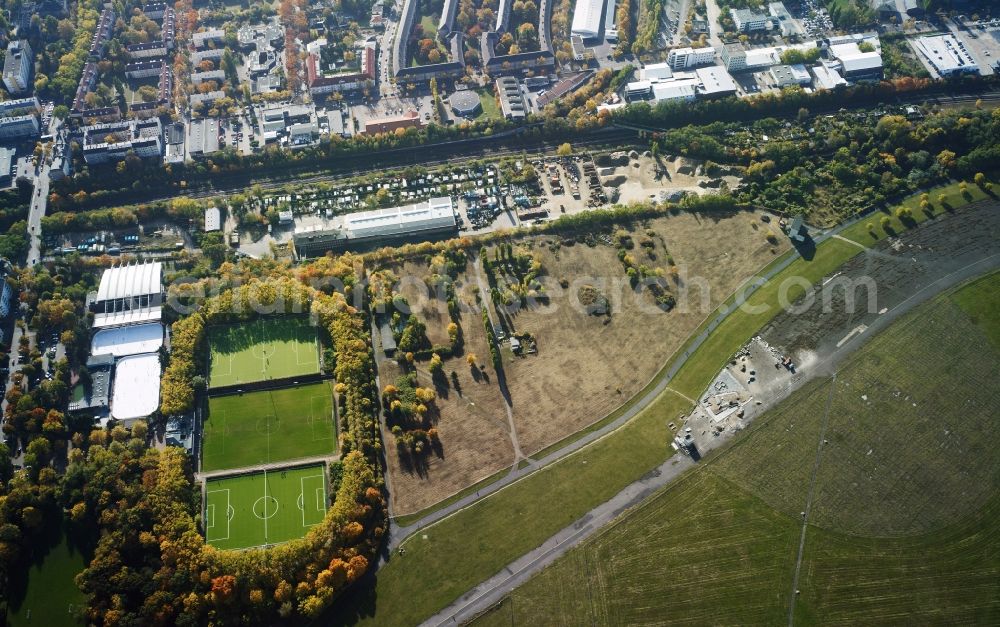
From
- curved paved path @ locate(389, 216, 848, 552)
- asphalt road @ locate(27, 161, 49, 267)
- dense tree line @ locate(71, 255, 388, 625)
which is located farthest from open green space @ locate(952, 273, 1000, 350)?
asphalt road @ locate(27, 161, 49, 267)

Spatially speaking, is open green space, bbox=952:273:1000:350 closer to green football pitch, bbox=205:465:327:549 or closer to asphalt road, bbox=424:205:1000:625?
asphalt road, bbox=424:205:1000:625

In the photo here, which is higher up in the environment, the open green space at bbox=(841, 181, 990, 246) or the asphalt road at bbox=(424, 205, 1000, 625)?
the open green space at bbox=(841, 181, 990, 246)

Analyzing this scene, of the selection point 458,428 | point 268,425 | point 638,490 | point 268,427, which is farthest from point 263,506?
point 638,490

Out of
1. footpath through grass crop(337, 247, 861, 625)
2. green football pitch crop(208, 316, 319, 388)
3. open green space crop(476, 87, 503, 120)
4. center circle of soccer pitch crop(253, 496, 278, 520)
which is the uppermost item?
open green space crop(476, 87, 503, 120)

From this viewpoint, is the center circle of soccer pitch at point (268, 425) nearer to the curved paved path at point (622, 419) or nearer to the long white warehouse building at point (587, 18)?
the curved paved path at point (622, 419)

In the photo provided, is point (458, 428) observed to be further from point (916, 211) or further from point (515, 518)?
point (916, 211)

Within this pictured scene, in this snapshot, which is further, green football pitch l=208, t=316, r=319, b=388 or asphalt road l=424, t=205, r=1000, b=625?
green football pitch l=208, t=316, r=319, b=388

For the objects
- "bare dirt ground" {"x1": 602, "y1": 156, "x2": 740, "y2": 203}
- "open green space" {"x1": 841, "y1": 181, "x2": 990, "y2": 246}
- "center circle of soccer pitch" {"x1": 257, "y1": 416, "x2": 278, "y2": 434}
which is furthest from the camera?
"bare dirt ground" {"x1": 602, "y1": 156, "x2": 740, "y2": 203}
